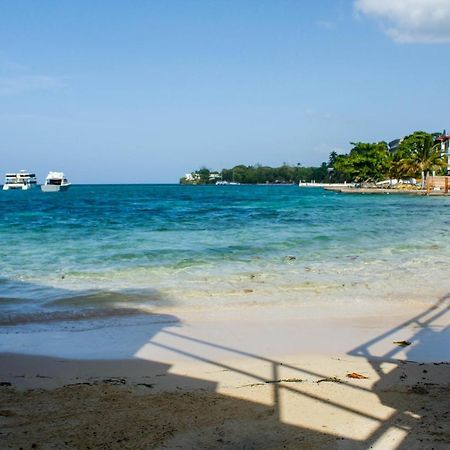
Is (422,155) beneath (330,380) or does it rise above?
above

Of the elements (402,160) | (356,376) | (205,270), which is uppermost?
(402,160)

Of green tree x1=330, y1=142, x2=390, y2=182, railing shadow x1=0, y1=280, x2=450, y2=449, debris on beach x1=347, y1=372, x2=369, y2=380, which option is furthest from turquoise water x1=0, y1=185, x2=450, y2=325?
green tree x1=330, y1=142, x2=390, y2=182

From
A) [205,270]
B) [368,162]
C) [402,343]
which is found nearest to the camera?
Answer: [402,343]

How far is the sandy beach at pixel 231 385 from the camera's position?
3803mm

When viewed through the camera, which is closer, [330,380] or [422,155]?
[330,380]

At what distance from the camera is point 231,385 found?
4.87 meters

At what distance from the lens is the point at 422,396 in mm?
4500

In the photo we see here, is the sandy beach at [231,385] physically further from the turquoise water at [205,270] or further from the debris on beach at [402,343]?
the turquoise water at [205,270]

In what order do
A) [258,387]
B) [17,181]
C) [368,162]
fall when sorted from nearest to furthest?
[258,387], [368,162], [17,181]

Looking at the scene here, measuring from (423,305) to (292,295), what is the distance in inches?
89.2

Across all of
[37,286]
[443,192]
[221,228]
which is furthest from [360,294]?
[443,192]

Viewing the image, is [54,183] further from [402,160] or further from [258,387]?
[258,387]

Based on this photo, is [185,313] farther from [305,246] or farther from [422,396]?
[305,246]

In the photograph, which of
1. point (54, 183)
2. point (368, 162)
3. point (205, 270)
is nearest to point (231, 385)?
point (205, 270)
